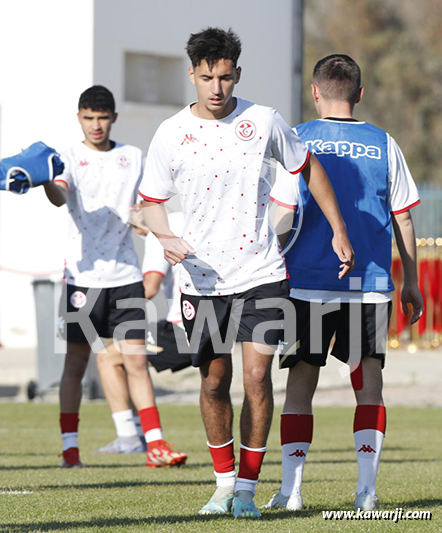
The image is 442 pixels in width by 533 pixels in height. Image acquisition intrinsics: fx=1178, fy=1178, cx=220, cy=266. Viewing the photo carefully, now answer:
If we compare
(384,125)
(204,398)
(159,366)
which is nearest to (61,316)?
(159,366)

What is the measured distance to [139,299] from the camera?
25.6 feet

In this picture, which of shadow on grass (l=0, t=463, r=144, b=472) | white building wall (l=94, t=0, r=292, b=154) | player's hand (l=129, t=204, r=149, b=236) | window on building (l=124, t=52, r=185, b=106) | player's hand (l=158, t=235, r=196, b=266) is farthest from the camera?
window on building (l=124, t=52, r=185, b=106)

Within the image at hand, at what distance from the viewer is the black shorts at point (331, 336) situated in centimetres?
551

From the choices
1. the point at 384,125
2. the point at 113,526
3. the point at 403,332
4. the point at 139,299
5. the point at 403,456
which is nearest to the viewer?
the point at 113,526

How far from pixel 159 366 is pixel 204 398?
3.61 meters

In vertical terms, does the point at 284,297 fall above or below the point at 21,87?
below

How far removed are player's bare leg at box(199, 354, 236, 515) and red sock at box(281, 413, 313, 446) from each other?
309 millimetres

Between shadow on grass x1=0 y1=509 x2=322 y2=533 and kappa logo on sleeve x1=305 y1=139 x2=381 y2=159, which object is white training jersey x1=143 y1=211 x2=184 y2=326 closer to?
kappa logo on sleeve x1=305 y1=139 x2=381 y2=159

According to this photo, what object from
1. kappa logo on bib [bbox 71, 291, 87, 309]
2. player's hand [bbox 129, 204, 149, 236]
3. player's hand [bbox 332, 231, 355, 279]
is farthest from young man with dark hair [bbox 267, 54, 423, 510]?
kappa logo on bib [bbox 71, 291, 87, 309]

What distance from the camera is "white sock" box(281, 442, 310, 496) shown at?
541 cm

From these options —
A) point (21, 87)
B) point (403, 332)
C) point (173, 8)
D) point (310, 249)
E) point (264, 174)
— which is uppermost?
point (173, 8)

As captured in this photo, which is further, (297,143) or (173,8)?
(173,8)

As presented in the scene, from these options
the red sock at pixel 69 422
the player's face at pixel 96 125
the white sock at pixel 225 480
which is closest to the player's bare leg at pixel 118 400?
the red sock at pixel 69 422

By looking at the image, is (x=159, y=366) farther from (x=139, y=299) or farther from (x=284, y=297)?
(x=284, y=297)
